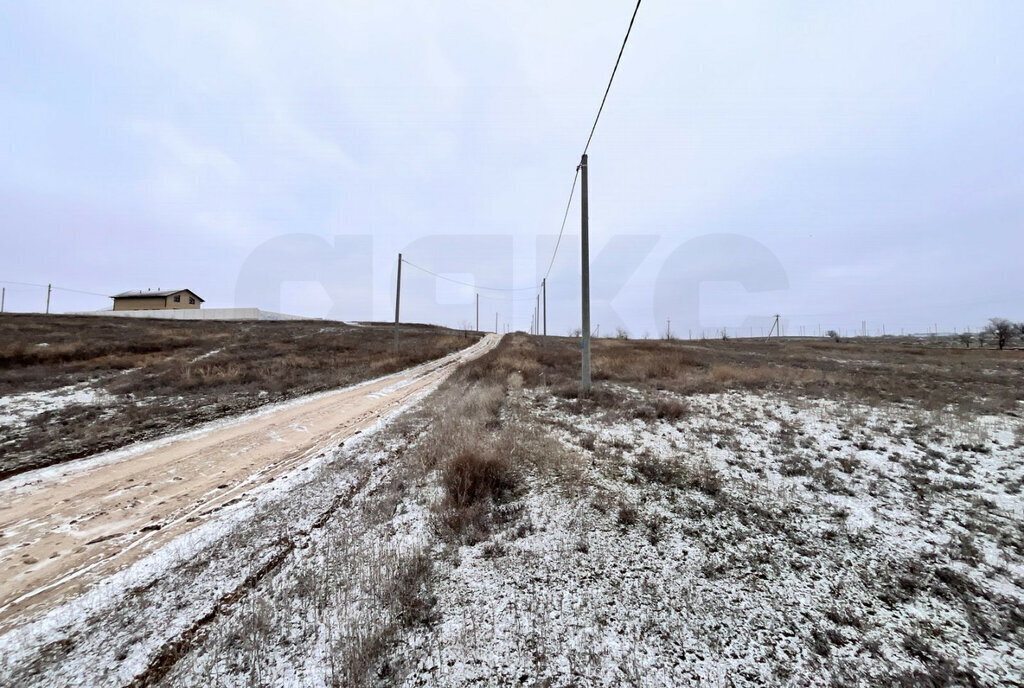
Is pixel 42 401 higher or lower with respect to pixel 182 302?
lower

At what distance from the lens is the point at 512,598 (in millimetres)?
3402

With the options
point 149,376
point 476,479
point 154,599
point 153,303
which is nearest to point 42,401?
point 149,376

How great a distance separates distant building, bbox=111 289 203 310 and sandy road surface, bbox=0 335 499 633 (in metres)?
67.2

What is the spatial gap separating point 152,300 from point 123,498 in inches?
2888

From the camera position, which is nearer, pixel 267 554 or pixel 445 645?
pixel 445 645

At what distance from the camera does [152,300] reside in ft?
189

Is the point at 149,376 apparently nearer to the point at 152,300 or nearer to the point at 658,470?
the point at 658,470

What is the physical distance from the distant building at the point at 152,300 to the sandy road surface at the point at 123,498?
2644 inches

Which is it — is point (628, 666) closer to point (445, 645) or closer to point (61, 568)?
point (445, 645)

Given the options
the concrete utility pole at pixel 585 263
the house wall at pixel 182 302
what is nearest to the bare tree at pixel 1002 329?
the concrete utility pole at pixel 585 263

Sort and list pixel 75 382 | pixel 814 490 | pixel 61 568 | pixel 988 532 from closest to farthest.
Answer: pixel 61 568
pixel 988 532
pixel 814 490
pixel 75 382

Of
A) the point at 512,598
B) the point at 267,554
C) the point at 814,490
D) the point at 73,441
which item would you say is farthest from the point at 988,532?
the point at 73,441

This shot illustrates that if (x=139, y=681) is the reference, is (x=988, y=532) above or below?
above

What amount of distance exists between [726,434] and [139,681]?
9128mm
